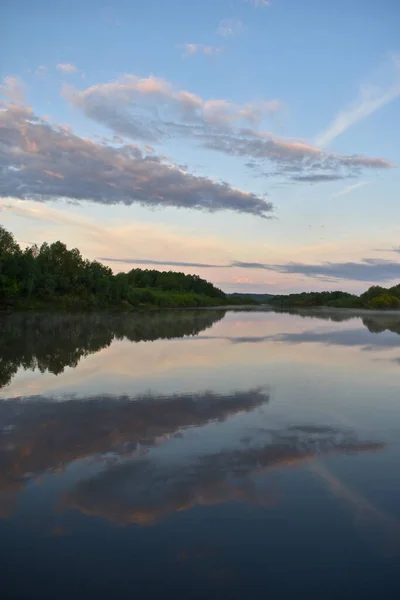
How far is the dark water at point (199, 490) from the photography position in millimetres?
4578

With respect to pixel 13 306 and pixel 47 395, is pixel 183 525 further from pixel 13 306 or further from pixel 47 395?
pixel 13 306

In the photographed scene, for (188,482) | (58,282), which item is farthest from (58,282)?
(188,482)

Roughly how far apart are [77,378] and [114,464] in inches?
307

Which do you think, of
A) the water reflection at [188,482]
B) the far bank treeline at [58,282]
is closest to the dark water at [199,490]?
the water reflection at [188,482]

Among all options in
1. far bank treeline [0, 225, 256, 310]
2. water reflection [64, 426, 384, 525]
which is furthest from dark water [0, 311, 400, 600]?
far bank treeline [0, 225, 256, 310]

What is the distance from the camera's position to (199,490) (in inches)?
252

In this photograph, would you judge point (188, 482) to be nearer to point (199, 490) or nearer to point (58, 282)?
point (199, 490)

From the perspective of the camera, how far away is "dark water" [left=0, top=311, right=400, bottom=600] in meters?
4.58

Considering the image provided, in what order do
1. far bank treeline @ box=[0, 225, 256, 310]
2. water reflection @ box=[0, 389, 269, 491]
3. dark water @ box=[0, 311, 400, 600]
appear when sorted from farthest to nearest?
far bank treeline @ box=[0, 225, 256, 310] < water reflection @ box=[0, 389, 269, 491] < dark water @ box=[0, 311, 400, 600]

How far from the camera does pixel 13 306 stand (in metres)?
68.5

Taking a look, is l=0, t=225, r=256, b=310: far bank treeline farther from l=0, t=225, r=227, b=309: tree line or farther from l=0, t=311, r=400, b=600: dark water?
l=0, t=311, r=400, b=600: dark water

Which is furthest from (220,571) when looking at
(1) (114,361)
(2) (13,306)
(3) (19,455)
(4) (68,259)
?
(4) (68,259)

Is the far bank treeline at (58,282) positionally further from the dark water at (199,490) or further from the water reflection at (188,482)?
Answer: the water reflection at (188,482)

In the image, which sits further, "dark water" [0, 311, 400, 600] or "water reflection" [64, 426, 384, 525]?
"water reflection" [64, 426, 384, 525]
